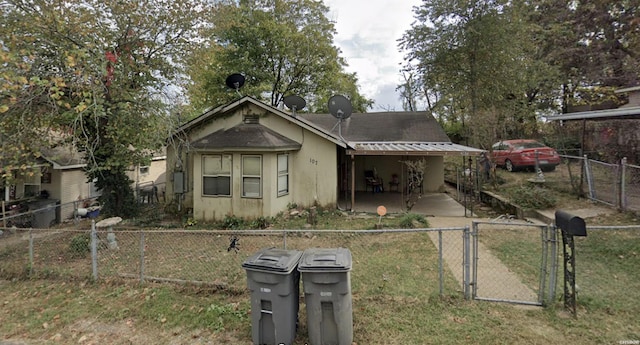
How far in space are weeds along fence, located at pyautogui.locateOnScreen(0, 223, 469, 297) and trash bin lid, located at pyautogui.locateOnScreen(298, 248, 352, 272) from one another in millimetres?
1361

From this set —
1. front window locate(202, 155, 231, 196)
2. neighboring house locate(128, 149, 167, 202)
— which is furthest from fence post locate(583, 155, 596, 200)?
neighboring house locate(128, 149, 167, 202)

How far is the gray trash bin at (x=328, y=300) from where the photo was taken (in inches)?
140

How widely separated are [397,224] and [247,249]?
180 inches

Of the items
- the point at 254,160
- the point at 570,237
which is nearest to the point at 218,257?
the point at 254,160

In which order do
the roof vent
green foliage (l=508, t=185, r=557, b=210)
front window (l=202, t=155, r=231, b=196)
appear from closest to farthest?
1. green foliage (l=508, t=185, r=557, b=210)
2. front window (l=202, t=155, r=231, b=196)
3. the roof vent

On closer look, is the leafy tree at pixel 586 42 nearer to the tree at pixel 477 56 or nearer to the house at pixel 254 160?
the tree at pixel 477 56

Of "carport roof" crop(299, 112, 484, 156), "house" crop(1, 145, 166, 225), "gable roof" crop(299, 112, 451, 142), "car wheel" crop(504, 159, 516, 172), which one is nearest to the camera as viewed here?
"house" crop(1, 145, 166, 225)

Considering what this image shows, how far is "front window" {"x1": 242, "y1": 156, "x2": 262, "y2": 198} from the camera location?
10227mm

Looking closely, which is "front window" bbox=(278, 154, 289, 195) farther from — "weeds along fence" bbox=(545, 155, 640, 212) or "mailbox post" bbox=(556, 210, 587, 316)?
"weeds along fence" bbox=(545, 155, 640, 212)

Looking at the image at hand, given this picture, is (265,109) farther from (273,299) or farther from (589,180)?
(589,180)

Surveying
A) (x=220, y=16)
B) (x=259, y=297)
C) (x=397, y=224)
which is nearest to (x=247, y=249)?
(x=259, y=297)

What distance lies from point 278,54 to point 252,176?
15.1 meters

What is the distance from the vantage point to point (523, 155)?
15219 millimetres

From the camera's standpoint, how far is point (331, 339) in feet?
11.8
